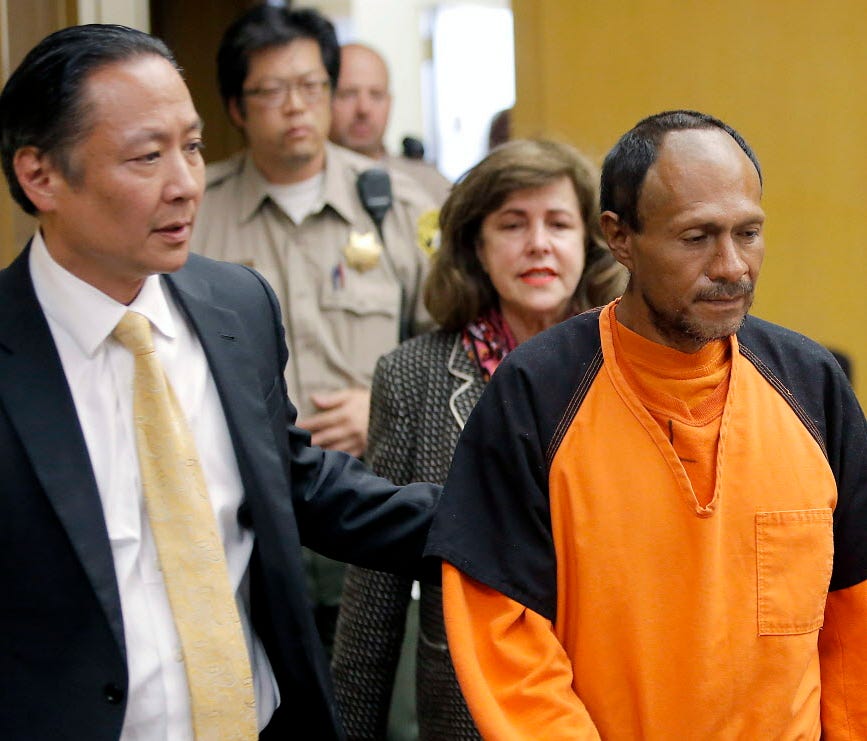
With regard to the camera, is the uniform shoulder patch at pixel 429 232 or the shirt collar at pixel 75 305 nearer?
the shirt collar at pixel 75 305

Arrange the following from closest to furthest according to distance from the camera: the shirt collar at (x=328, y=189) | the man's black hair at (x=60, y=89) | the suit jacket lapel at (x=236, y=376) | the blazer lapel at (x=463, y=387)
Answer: the man's black hair at (x=60, y=89)
the suit jacket lapel at (x=236, y=376)
the blazer lapel at (x=463, y=387)
the shirt collar at (x=328, y=189)

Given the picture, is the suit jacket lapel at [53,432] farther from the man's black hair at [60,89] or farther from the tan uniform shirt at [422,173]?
the tan uniform shirt at [422,173]

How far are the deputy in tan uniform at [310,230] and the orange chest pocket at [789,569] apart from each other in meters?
1.93

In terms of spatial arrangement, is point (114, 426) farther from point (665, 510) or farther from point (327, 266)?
point (327, 266)

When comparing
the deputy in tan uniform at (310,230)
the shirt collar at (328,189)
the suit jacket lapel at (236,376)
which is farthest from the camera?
the shirt collar at (328,189)

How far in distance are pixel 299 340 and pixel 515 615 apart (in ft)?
6.65

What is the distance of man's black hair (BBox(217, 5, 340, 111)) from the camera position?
4.29 metres

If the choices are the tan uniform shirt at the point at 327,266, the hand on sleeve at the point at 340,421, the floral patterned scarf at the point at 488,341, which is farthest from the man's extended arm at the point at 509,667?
the tan uniform shirt at the point at 327,266

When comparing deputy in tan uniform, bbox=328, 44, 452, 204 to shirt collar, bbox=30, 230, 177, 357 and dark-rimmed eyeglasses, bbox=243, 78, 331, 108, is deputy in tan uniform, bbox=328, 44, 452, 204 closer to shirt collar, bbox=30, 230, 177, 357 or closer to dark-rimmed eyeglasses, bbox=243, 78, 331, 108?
dark-rimmed eyeglasses, bbox=243, 78, 331, 108

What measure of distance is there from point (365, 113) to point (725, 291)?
12.3 ft

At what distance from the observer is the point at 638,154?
2156mm

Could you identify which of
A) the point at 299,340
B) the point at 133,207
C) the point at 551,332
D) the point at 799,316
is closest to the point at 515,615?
the point at 551,332

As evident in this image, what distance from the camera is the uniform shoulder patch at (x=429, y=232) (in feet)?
12.7

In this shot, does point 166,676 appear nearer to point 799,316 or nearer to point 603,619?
point 603,619
